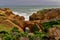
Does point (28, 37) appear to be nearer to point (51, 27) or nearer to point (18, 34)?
point (18, 34)

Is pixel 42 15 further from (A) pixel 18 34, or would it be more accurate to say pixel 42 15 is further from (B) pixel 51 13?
(A) pixel 18 34

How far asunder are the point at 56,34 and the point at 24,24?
376cm

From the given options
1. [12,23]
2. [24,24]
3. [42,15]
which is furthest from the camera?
[42,15]

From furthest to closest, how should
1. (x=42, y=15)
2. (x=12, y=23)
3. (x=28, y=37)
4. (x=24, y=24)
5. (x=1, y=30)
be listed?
(x=42, y=15) → (x=24, y=24) → (x=12, y=23) → (x=1, y=30) → (x=28, y=37)

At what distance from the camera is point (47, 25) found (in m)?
15.8

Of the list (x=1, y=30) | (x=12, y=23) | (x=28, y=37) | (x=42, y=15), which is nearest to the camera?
(x=28, y=37)

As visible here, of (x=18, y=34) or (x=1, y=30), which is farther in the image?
(x=1, y=30)

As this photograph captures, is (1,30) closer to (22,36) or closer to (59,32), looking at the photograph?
(22,36)

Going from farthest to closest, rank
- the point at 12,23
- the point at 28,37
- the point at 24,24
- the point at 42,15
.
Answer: the point at 42,15, the point at 24,24, the point at 12,23, the point at 28,37

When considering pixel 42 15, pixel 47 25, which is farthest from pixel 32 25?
pixel 42 15

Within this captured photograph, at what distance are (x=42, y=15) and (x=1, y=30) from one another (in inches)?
209

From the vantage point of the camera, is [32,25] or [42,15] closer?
[32,25]

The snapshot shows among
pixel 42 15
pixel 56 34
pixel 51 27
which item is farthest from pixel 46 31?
pixel 42 15

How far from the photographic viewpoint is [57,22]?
1614cm
